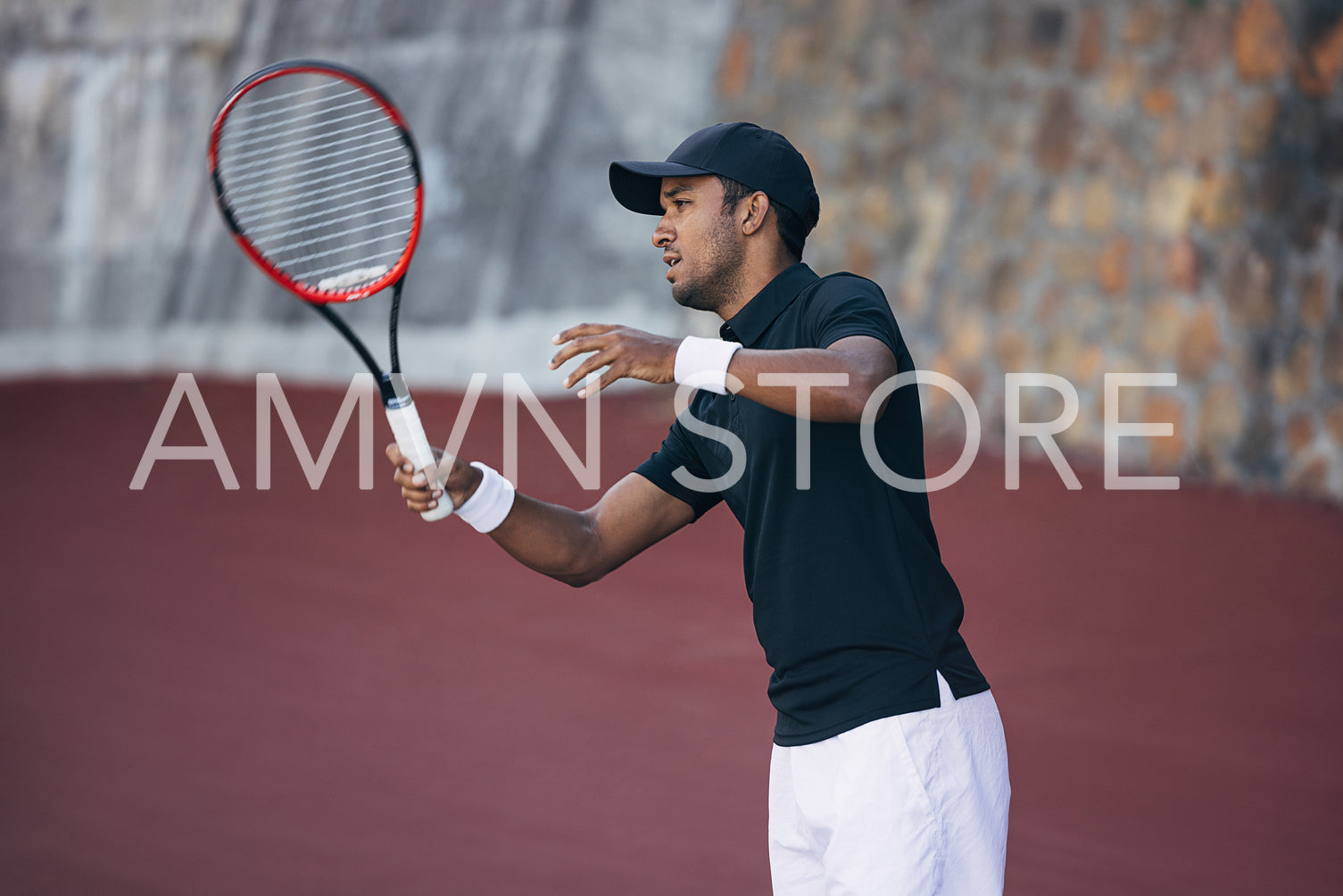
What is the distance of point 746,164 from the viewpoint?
263 cm

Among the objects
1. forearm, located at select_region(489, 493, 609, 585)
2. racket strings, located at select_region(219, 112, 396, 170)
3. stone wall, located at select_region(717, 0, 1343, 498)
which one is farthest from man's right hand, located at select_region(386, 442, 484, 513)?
racket strings, located at select_region(219, 112, 396, 170)

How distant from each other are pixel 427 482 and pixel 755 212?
2.57 feet

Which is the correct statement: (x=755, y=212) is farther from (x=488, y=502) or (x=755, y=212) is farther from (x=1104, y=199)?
(x=1104, y=199)

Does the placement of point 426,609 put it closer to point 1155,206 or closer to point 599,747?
point 599,747

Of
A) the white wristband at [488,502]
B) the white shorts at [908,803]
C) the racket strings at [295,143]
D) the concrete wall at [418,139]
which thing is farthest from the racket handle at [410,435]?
the racket strings at [295,143]

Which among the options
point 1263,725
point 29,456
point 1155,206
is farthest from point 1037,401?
point 29,456

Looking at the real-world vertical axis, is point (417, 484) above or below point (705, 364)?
below

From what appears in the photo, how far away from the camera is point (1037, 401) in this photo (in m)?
9.59

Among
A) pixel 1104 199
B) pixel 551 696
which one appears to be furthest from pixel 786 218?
pixel 1104 199

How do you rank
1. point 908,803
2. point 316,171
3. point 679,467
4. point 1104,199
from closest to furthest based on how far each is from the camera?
1. point 908,803
2. point 679,467
3. point 1104,199
4. point 316,171

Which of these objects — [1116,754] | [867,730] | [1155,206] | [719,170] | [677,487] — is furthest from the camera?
[1155,206]

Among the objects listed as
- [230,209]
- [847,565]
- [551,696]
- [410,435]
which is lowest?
[551,696]

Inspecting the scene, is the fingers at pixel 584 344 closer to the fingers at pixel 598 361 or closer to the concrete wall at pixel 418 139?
the fingers at pixel 598 361

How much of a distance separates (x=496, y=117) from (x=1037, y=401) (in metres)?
5.41
